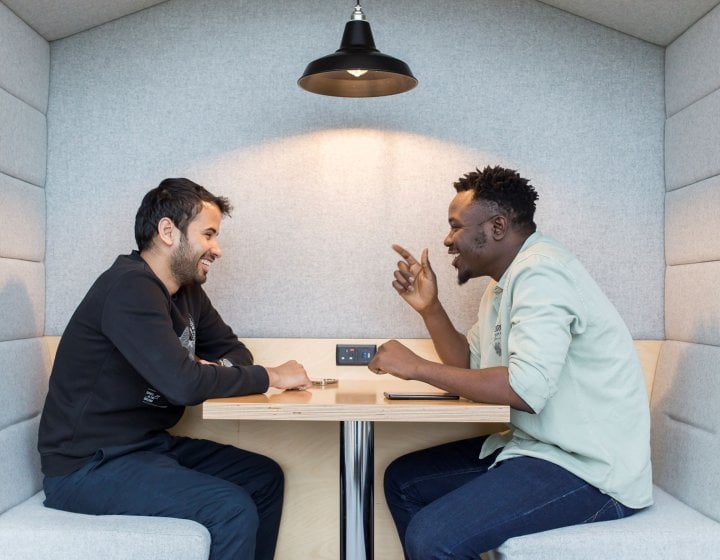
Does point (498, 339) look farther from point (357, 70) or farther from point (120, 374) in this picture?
point (120, 374)

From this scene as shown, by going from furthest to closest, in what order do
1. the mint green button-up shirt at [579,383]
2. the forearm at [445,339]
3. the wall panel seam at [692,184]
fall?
the forearm at [445,339] < the wall panel seam at [692,184] < the mint green button-up shirt at [579,383]

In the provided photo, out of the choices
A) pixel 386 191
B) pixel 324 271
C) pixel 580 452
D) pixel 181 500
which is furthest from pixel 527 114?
pixel 181 500

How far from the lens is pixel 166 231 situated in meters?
2.38

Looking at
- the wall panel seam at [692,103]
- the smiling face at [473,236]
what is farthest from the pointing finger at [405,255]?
the wall panel seam at [692,103]

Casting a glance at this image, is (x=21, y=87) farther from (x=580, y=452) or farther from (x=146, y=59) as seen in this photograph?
(x=580, y=452)

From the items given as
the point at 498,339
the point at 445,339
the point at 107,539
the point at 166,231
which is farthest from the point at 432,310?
the point at 107,539

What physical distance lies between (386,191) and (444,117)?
344 millimetres

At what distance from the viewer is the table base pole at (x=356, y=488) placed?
221 cm

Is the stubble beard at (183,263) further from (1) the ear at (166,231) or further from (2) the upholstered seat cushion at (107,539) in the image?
(2) the upholstered seat cushion at (107,539)

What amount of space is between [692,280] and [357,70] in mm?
1295

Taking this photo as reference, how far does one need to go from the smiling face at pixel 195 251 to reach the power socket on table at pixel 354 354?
618 millimetres

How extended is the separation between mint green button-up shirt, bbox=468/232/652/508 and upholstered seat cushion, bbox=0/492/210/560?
851 millimetres

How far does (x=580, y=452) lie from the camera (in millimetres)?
2008

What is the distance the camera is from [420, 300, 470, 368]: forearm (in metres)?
2.65
